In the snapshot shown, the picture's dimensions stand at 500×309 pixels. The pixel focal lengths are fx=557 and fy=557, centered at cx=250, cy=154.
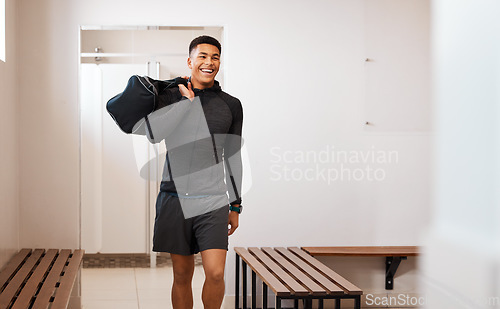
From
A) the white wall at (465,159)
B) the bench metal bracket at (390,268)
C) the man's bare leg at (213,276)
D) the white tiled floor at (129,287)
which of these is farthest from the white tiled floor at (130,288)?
the white wall at (465,159)

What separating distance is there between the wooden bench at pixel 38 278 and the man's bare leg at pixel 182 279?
0.50m

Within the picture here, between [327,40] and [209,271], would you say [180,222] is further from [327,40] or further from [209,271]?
[327,40]

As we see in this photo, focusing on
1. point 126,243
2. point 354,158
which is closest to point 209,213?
point 354,158

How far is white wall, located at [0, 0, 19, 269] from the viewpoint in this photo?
331 cm

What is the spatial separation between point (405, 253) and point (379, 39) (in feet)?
4.92

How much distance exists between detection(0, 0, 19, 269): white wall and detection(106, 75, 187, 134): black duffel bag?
1.24 m

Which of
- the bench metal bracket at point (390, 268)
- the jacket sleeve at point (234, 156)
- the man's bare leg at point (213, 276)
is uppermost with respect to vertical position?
the jacket sleeve at point (234, 156)

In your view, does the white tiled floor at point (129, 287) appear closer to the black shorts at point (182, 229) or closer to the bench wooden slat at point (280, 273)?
the bench wooden slat at point (280, 273)

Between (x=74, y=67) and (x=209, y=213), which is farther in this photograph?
(x=74, y=67)

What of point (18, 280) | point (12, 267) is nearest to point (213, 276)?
point (18, 280)

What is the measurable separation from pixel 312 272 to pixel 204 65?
1.31m

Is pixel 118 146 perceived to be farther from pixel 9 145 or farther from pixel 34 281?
pixel 34 281

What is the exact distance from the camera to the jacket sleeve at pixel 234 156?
2641 mm

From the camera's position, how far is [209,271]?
2.55 metres
